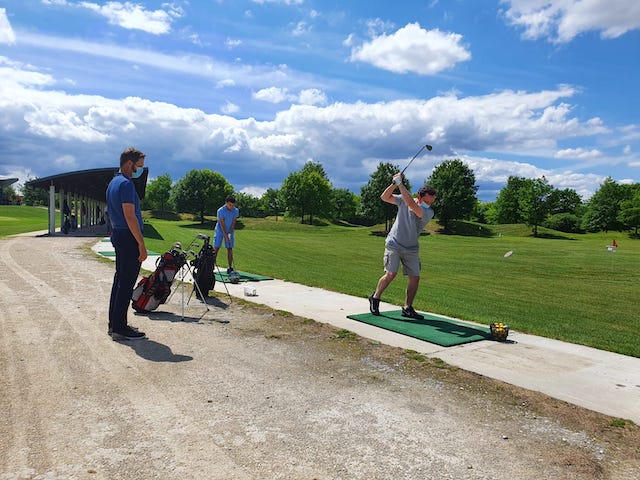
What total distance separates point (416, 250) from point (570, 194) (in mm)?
95161

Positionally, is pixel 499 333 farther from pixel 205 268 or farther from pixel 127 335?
pixel 205 268

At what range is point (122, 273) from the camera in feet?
18.9

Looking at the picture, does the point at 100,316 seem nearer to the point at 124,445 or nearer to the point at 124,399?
the point at 124,399

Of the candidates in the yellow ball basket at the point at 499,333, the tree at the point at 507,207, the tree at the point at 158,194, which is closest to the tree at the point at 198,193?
the tree at the point at 158,194

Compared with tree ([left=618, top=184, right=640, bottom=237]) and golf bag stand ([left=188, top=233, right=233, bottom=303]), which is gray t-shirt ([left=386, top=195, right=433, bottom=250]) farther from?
tree ([left=618, top=184, right=640, bottom=237])

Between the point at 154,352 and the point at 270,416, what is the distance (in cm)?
223

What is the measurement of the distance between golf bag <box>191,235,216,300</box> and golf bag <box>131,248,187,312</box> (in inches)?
43.2

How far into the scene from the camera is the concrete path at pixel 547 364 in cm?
422

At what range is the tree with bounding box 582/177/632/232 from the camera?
7031 cm

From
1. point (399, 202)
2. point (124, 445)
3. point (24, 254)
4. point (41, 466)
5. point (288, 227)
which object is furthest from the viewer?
point (288, 227)

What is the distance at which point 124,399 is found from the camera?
389 cm

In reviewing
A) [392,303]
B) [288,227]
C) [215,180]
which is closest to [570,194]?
[288,227]

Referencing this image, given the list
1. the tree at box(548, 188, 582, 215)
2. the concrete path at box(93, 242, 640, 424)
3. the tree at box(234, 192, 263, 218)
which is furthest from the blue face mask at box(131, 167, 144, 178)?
the tree at box(234, 192, 263, 218)

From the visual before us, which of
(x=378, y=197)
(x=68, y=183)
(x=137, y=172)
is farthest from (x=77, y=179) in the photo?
(x=378, y=197)
